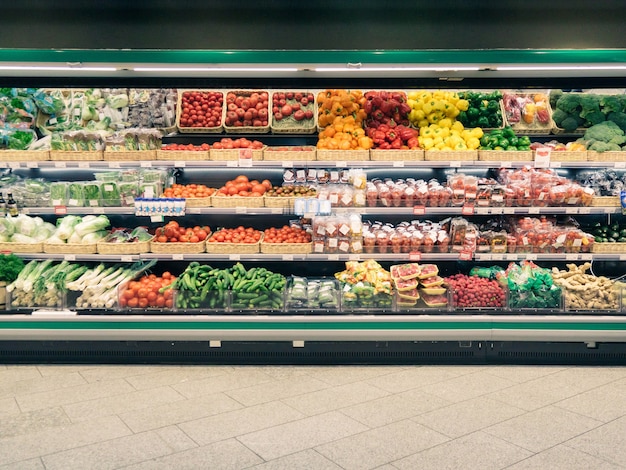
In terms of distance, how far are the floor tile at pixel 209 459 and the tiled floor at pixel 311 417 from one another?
0.04ft

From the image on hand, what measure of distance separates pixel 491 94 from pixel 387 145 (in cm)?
120

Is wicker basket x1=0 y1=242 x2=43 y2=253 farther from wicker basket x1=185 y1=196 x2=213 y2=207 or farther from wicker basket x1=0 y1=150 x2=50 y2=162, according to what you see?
wicker basket x1=185 y1=196 x2=213 y2=207

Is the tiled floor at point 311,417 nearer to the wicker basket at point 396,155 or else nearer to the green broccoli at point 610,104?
the wicker basket at point 396,155

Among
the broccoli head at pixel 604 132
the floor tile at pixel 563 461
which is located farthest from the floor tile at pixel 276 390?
the broccoli head at pixel 604 132

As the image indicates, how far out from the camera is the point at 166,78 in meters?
5.30

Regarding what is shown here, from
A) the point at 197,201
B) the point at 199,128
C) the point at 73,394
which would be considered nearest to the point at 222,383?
the point at 73,394

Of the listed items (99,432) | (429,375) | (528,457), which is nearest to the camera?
(528,457)

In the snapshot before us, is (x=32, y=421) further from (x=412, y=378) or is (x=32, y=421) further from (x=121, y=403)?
(x=412, y=378)

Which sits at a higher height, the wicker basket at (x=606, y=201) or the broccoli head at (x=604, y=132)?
the broccoli head at (x=604, y=132)

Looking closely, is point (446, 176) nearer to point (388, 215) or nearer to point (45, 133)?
point (388, 215)

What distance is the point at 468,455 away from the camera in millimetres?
3268

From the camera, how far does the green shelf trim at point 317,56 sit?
4117 mm

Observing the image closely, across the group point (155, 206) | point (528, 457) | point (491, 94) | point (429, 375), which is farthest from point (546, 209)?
point (155, 206)

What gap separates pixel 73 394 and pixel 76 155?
2.02 metres
